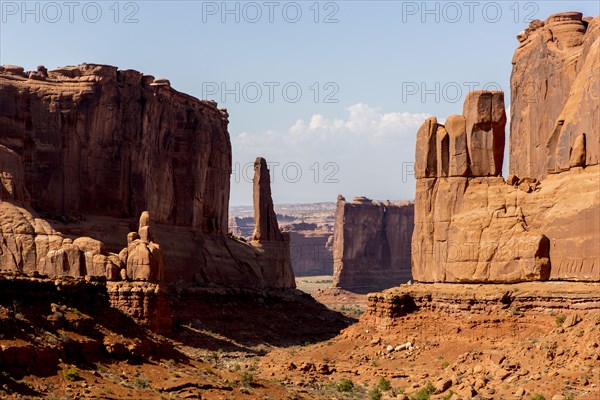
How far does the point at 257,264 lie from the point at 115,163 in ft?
61.4

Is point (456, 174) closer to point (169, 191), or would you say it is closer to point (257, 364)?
point (257, 364)

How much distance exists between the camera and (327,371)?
180 feet

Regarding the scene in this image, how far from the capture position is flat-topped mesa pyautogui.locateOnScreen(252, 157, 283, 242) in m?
102

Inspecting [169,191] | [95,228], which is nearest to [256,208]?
[169,191]

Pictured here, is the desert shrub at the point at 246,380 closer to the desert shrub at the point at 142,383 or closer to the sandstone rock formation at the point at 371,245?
the desert shrub at the point at 142,383

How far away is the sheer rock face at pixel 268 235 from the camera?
10025cm

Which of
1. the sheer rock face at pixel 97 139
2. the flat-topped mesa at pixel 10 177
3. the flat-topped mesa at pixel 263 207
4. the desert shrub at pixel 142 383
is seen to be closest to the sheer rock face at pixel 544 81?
the desert shrub at pixel 142 383


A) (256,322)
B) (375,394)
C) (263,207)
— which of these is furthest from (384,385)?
(263,207)

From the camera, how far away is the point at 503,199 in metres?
55.1

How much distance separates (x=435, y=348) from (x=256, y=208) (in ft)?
164

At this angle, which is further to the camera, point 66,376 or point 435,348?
point 435,348

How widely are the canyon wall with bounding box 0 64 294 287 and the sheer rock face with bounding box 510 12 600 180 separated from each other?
1953 centimetres

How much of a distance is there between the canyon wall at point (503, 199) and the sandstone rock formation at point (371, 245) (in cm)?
8609

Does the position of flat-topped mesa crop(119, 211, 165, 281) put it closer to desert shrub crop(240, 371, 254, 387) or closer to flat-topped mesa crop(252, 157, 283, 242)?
desert shrub crop(240, 371, 254, 387)
